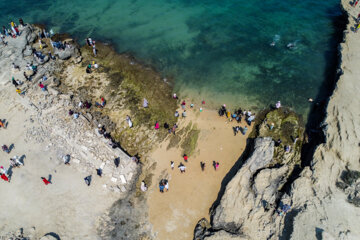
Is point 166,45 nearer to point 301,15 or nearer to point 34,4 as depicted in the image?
point 301,15

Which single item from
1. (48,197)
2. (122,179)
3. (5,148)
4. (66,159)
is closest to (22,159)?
(5,148)

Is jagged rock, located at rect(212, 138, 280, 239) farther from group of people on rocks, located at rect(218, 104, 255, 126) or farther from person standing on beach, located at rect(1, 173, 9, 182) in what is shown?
person standing on beach, located at rect(1, 173, 9, 182)

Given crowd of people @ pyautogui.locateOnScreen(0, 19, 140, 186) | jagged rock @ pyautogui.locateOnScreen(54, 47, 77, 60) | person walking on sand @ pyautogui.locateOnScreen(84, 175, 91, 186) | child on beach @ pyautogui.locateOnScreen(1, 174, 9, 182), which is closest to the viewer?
child on beach @ pyautogui.locateOnScreen(1, 174, 9, 182)

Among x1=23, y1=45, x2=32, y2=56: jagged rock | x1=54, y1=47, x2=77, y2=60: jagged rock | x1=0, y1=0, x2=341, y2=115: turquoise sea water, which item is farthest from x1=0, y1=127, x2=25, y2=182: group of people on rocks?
x1=0, y1=0, x2=341, y2=115: turquoise sea water

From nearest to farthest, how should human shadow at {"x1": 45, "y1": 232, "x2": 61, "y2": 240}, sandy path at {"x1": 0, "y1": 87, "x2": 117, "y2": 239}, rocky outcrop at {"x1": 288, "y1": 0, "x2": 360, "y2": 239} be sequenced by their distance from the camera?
rocky outcrop at {"x1": 288, "y1": 0, "x2": 360, "y2": 239}
human shadow at {"x1": 45, "y1": 232, "x2": 61, "y2": 240}
sandy path at {"x1": 0, "y1": 87, "x2": 117, "y2": 239}

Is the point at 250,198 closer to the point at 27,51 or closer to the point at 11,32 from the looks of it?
the point at 27,51

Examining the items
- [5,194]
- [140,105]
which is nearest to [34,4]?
[140,105]

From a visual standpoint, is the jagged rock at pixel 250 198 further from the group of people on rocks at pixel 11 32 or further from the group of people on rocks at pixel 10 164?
the group of people on rocks at pixel 11 32
